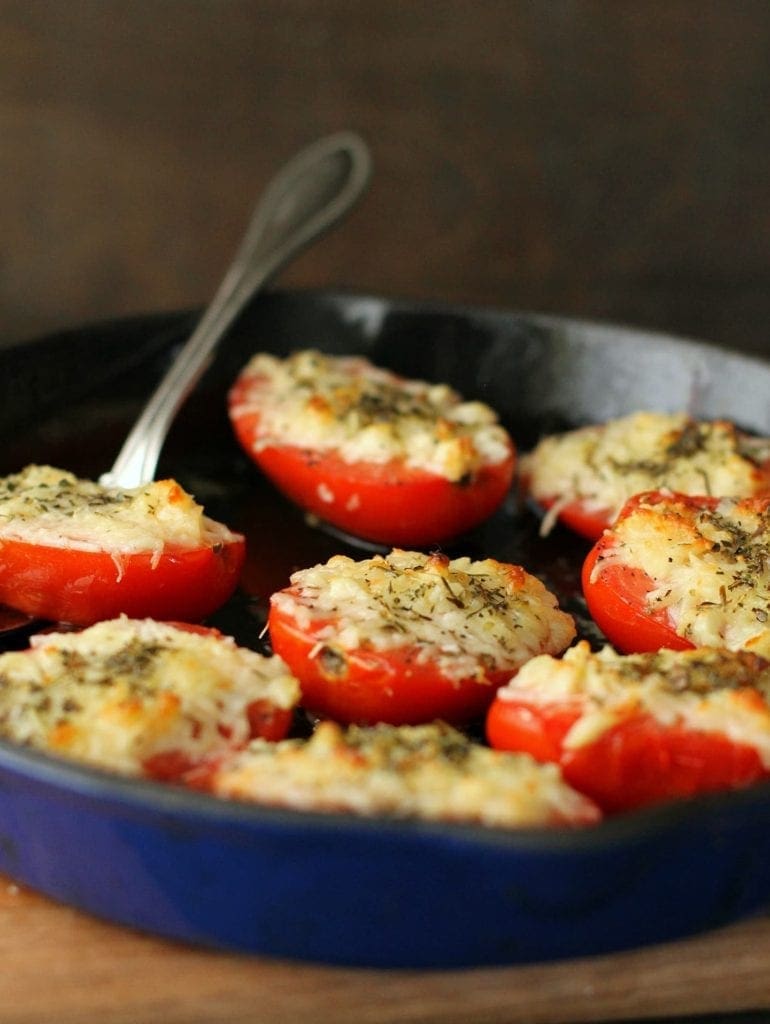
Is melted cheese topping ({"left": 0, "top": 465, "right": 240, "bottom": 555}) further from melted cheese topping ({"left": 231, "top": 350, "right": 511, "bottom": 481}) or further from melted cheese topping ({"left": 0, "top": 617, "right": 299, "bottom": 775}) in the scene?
melted cheese topping ({"left": 231, "top": 350, "right": 511, "bottom": 481})

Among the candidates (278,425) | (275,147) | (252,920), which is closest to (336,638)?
(252,920)

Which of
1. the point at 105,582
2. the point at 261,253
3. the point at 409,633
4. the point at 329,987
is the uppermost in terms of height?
the point at 261,253

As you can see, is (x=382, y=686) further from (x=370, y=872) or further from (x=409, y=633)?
(x=370, y=872)

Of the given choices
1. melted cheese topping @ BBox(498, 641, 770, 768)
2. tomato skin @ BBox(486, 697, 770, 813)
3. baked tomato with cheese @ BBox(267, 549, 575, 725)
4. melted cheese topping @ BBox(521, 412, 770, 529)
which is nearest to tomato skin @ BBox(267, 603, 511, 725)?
baked tomato with cheese @ BBox(267, 549, 575, 725)

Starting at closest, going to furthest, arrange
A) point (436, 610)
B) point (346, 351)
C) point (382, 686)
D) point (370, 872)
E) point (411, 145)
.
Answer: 1. point (370, 872)
2. point (382, 686)
3. point (436, 610)
4. point (346, 351)
5. point (411, 145)

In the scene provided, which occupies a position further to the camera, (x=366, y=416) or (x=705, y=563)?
(x=366, y=416)

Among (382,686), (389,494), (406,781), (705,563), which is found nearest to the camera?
(406,781)

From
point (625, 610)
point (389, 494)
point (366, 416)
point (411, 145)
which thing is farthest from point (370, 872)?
point (411, 145)
